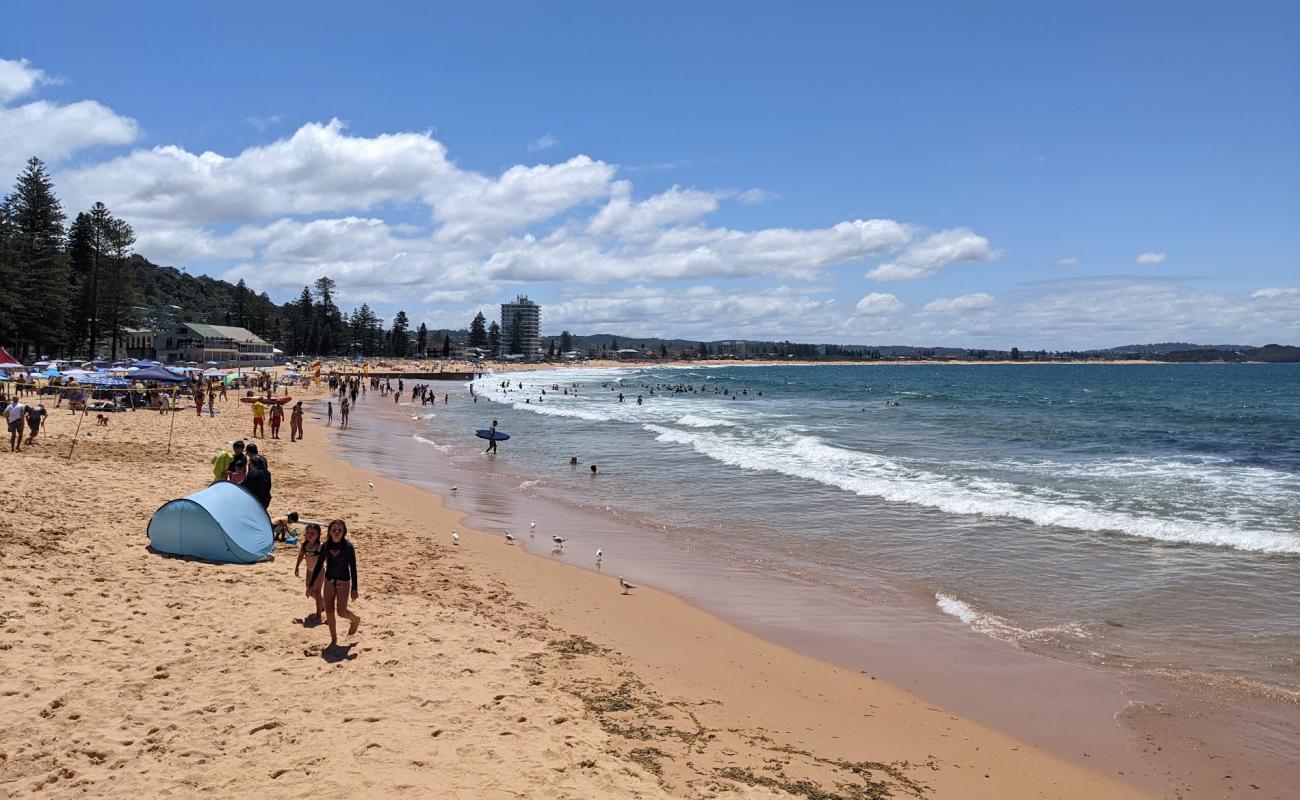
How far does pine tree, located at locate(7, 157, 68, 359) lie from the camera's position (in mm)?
47438

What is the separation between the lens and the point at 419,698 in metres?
6.70

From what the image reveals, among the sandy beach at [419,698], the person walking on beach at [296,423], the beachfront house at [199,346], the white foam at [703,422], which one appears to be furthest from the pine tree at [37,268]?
the sandy beach at [419,698]

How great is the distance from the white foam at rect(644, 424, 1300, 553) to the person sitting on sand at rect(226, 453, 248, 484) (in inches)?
540

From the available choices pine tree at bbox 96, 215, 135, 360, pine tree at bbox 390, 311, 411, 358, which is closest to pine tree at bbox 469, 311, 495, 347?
pine tree at bbox 390, 311, 411, 358

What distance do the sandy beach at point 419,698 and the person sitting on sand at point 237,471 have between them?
50.9 inches

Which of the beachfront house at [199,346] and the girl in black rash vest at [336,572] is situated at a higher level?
the beachfront house at [199,346]

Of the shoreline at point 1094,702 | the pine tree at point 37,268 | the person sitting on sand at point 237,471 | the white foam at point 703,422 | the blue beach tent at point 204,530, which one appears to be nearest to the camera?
the shoreline at point 1094,702

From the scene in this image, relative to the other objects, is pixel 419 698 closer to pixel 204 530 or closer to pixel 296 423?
pixel 204 530

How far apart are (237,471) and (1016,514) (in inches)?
596

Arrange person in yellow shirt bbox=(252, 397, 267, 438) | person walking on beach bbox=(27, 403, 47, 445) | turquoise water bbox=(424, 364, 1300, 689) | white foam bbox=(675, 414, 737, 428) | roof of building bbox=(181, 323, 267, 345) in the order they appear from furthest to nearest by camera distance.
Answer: roof of building bbox=(181, 323, 267, 345), white foam bbox=(675, 414, 737, 428), person in yellow shirt bbox=(252, 397, 267, 438), person walking on beach bbox=(27, 403, 47, 445), turquoise water bbox=(424, 364, 1300, 689)

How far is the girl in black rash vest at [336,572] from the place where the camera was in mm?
7559

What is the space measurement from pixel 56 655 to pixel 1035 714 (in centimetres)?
902

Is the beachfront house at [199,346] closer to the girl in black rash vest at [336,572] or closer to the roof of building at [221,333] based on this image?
the roof of building at [221,333]

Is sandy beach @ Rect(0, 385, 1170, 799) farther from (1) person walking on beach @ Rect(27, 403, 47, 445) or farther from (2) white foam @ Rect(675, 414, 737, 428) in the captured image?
(2) white foam @ Rect(675, 414, 737, 428)
